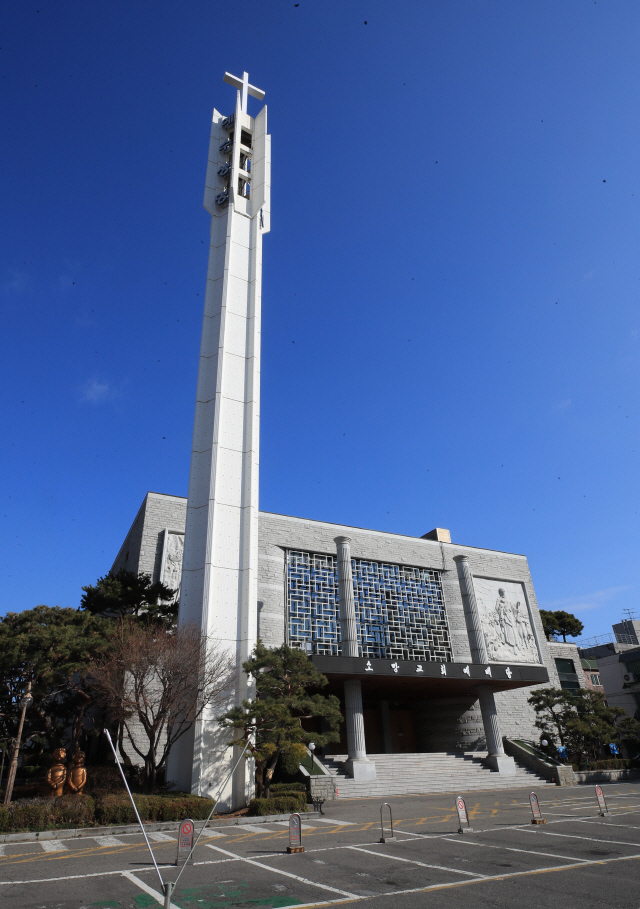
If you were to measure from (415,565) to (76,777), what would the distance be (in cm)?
2621

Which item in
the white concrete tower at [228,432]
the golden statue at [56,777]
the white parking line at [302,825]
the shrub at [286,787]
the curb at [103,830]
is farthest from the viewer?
the white concrete tower at [228,432]

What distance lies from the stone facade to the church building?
94mm

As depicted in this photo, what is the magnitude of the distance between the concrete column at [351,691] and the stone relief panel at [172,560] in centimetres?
939

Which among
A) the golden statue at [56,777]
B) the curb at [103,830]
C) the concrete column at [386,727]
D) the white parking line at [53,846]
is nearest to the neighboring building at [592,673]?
the concrete column at [386,727]

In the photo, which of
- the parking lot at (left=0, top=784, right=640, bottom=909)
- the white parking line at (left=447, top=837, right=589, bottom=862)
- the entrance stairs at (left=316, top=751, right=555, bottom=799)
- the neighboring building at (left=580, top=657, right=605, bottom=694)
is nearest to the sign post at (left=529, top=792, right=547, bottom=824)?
the parking lot at (left=0, top=784, right=640, bottom=909)

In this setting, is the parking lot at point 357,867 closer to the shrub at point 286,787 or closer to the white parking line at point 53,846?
the white parking line at point 53,846

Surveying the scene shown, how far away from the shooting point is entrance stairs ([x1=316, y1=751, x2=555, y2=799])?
27.4 metres

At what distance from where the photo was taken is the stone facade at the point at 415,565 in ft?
111

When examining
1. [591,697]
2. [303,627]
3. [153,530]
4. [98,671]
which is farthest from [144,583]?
[591,697]

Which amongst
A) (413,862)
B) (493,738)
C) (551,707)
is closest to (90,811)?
(413,862)

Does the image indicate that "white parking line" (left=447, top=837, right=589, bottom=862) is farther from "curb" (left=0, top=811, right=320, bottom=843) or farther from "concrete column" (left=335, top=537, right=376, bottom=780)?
"concrete column" (left=335, top=537, right=376, bottom=780)

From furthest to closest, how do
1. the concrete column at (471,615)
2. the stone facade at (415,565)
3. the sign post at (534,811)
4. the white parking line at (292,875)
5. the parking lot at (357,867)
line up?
1. the concrete column at (471,615)
2. the stone facade at (415,565)
3. the sign post at (534,811)
4. the white parking line at (292,875)
5. the parking lot at (357,867)

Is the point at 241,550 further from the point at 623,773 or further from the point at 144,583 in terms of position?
the point at 623,773

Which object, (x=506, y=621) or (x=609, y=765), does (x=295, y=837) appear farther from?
(x=506, y=621)
